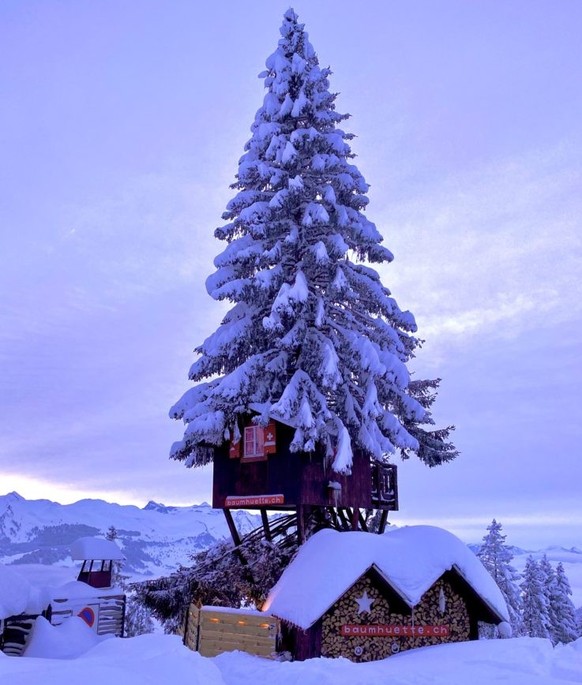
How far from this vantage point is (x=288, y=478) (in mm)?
20375

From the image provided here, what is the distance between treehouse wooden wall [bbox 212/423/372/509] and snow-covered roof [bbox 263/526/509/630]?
179cm

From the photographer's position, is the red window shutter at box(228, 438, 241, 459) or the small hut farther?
the red window shutter at box(228, 438, 241, 459)

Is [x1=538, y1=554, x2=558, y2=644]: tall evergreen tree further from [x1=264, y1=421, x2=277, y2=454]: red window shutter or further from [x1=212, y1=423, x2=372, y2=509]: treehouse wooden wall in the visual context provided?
[x1=264, y1=421, x2=277, y2=454]: red window shutter

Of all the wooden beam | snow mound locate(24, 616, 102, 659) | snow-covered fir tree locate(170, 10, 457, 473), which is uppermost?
snow-covered fir tree locate(170, 10, 457, 473)

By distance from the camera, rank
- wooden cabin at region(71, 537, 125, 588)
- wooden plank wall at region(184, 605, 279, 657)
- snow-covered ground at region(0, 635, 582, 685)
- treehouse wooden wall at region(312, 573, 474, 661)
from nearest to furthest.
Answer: snow-covered ground at region(0, 635, 582, 685)
treehouse wooden wall at region(312, 573, 474, 661)
wooden plank wall at region(184, 605, 279, 657)
wooden cabin at region(71, 537, 125, 588)

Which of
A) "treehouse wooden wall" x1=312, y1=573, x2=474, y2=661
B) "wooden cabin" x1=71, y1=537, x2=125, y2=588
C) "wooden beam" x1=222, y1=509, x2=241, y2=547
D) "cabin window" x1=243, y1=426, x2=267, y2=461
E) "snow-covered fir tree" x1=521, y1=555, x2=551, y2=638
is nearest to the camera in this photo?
"treehouse wooden wall" x1=312, y1=573, x2=474, y2=661

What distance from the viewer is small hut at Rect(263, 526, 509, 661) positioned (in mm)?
16297

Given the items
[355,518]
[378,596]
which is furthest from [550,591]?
[378,596]

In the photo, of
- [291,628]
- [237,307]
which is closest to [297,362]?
[237,307]

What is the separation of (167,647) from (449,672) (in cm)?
814

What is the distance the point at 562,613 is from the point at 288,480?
108 feet

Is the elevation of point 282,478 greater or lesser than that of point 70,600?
greater

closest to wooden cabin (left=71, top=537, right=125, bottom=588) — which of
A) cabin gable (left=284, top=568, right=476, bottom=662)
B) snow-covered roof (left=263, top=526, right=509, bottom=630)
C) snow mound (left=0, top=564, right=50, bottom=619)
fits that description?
snow mound (left=0, top=564, right=50, bottom=619)

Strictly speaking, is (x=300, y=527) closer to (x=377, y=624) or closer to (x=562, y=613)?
(x=377, y=624)
